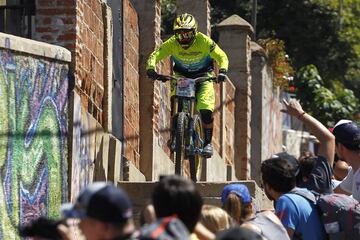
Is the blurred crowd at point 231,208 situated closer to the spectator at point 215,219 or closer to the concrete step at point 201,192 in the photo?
the spectator at point 215,219

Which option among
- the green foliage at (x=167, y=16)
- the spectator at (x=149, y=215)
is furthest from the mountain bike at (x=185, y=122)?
the green foliage at (x=167, y=16)

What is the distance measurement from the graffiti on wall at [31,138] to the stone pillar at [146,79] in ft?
11.6

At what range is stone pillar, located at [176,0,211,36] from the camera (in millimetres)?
20672

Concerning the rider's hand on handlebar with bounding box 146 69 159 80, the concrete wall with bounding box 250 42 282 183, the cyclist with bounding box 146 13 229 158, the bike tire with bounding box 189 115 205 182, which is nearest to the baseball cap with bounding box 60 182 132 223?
the rider's hand on handlebar with bounding box 146 69 159 80

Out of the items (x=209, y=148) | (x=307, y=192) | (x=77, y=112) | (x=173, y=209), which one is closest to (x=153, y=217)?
(x=173, y=209)

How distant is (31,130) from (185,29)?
3102 millimetres

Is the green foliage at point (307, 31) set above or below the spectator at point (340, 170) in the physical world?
above

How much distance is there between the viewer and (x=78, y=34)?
44.3ft

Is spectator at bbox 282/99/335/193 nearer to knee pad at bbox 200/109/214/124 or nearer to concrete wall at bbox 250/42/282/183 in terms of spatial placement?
knee pad at bbox 200/109/214/124

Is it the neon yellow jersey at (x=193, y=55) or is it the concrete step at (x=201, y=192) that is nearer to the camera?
the concrete step at (x=201, y=192)

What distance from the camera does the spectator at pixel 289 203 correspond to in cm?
860

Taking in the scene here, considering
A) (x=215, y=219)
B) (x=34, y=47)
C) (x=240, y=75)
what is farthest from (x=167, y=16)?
(x=215, y=219)

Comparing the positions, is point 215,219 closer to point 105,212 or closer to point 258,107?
point 105,212

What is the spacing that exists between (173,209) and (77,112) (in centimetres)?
696
